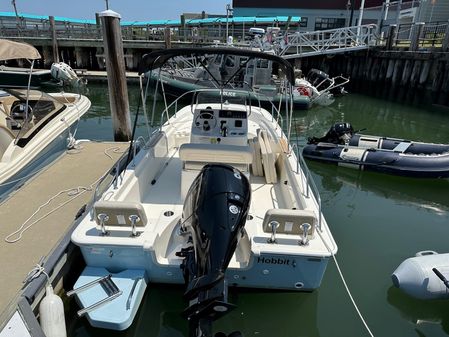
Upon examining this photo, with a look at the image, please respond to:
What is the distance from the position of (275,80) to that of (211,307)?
1188cm

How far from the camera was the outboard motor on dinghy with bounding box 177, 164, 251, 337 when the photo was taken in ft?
6.37

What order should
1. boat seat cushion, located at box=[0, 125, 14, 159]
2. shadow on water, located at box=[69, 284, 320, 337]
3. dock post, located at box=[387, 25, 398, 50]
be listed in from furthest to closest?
dock post, located at box=[387, 25, 398, 50] → boat seat cushion, located at box=[0, 125, 14, 159] → shadow on water, located at box=[69, 284, 320, 337]

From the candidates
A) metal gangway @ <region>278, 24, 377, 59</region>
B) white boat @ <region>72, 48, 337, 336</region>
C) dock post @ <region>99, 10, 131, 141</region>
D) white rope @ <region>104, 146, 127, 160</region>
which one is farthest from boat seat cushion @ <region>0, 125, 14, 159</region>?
metal gangway @ <region>278, 24, 377, 59</region>

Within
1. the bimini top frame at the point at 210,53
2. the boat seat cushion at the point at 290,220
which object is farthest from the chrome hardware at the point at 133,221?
the bimini top frame at the point at 210,53

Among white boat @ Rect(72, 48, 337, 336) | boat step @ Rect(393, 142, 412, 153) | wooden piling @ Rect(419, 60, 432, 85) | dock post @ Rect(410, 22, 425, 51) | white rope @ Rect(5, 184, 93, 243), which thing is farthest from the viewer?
dock post @ Rect(410, 22, 425, 51)

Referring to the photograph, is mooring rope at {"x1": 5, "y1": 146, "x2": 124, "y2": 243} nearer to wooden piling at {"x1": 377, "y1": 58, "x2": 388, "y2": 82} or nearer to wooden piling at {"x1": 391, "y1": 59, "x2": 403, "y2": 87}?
wooden piling at {"x1": 391, "y1": 59, "x2": 403, "y2": 87}

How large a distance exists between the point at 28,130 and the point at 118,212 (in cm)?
322

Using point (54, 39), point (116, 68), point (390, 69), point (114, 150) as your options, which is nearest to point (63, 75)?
point (54, 39)

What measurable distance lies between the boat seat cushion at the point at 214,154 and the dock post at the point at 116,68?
3.08 m

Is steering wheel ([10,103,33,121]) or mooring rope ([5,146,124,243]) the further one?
steering wheel ([10,103,33,121])

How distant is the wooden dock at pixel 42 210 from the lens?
2883 mm

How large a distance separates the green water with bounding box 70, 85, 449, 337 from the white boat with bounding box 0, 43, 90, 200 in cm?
266

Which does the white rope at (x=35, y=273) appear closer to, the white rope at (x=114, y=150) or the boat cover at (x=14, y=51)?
the white rope at (x=114, y=150)

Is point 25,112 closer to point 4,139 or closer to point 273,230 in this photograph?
point 4,139
